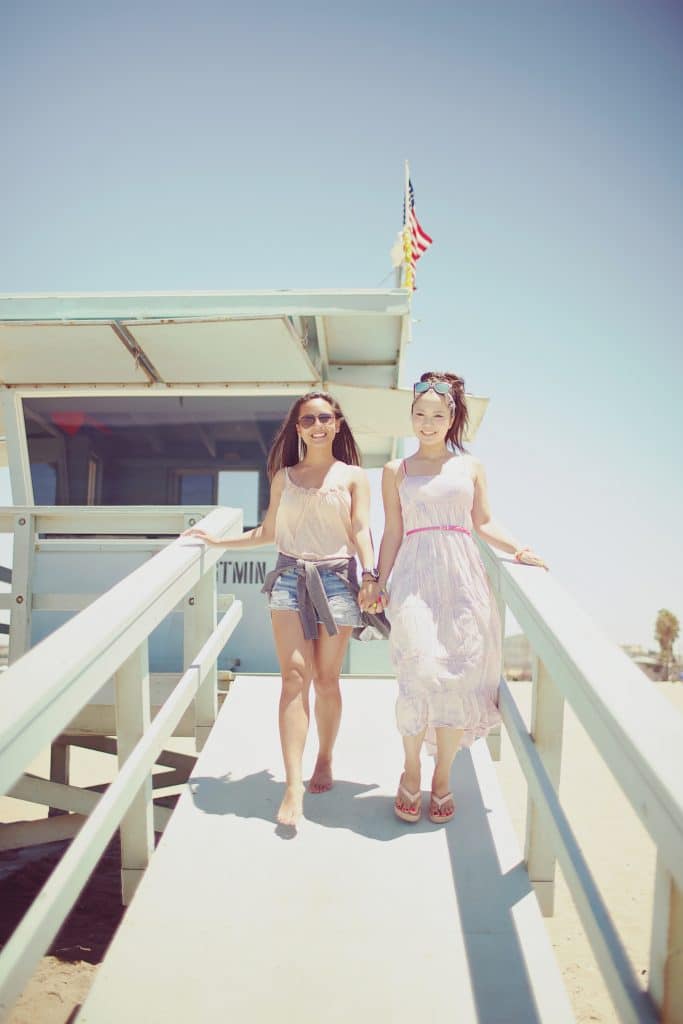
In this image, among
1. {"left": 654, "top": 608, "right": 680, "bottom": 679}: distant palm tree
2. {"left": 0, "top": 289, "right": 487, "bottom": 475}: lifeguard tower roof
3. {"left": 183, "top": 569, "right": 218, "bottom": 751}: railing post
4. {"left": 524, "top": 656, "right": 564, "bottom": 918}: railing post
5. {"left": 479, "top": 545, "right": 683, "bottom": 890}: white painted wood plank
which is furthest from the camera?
{"left": 654, "top": 608, "right": 680, "bottom": 679}: distant palm tree

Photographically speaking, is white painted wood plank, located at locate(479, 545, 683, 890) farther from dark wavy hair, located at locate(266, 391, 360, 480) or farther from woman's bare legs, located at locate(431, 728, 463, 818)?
dark wavy hair, located at locate(266, 391, 360, 480)

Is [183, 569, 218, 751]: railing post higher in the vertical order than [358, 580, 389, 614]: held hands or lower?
lower

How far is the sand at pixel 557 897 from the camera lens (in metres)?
4.46

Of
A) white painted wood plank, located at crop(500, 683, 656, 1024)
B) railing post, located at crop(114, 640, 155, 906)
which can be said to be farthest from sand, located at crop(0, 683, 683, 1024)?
railing post, located at crop(114, 640, 155, 906)

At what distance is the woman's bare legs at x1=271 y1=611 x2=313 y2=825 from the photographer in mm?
3004

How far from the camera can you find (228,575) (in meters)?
7.04

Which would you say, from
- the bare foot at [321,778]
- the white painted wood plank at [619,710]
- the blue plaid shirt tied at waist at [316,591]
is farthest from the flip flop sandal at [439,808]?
the white painted wood plank at [619,710]

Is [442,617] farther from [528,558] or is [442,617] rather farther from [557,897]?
[557,897]

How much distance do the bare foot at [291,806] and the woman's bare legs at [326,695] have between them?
1.06 ft

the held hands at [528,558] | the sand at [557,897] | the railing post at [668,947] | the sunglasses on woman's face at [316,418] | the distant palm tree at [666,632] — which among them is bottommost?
the distant palm tree at [666,632]

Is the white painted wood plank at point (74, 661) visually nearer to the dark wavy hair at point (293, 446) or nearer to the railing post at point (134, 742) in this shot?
the railing post at point (134, 742)

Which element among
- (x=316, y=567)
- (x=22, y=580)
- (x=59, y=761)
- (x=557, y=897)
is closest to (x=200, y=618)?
(x=316, y=567)

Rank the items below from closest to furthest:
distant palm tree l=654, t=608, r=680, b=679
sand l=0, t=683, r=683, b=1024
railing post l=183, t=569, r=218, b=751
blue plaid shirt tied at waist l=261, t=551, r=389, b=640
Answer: blue plaid shirt tied at waist l=261, t=551, r=389, b=640
railing post l=183, t=569, r=218, b=751
sand l=0, t=683, r=683, b=1024
distant palm tree l=654, t=608, r=680, b=679

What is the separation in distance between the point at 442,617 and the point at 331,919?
1.17 meters
